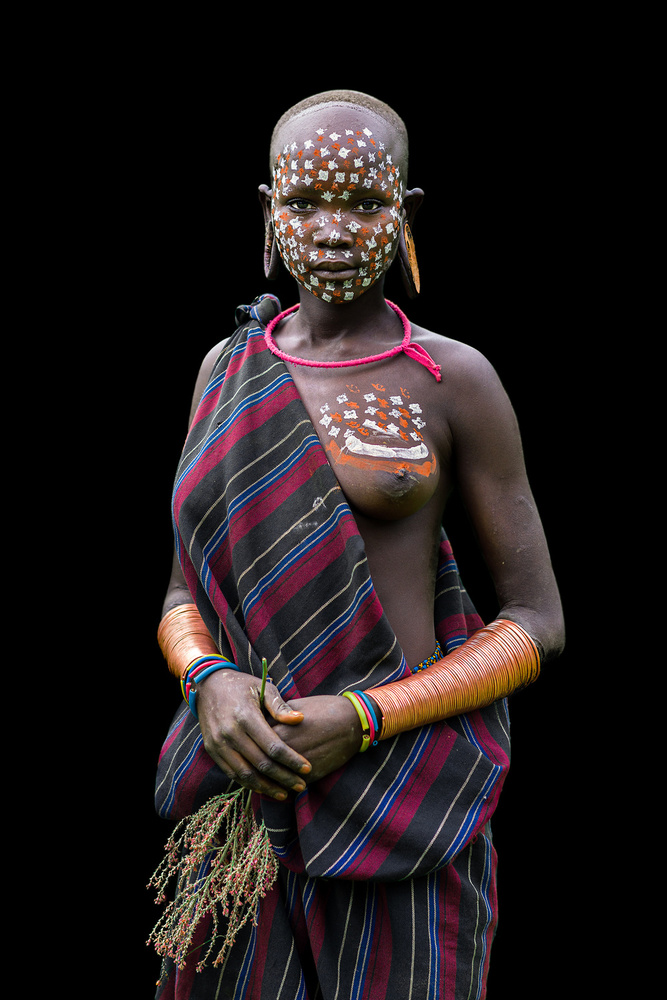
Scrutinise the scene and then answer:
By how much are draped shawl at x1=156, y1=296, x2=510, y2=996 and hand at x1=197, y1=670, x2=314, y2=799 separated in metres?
0.07

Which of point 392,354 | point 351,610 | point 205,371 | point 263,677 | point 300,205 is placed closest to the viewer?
point 263,677

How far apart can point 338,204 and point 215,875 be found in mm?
1852

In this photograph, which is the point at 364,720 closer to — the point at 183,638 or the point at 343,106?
the point at 183,638

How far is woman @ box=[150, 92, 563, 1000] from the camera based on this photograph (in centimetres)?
292

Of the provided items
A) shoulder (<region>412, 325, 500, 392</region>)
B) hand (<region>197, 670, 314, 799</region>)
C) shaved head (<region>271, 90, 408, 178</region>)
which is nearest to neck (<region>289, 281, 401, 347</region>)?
shoulder (<region>412, 325, 500, 392</region>)

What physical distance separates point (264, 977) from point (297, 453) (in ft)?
4.74

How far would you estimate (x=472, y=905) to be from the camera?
10.0ft

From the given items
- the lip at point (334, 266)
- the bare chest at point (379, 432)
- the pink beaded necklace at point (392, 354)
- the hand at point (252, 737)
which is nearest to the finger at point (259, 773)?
the hand at point (252, 737)

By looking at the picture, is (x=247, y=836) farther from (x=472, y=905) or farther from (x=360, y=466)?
(x=360, y=466)

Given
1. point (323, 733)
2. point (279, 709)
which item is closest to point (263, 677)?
point (279, 709)

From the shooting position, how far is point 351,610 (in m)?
2.95

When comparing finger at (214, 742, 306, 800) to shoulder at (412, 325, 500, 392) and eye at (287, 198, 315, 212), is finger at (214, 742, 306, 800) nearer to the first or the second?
shoulder at (412, 325, 500, 392)

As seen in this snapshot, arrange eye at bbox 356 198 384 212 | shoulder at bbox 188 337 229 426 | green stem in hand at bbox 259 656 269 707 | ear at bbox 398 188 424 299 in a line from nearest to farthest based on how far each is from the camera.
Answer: green stem in hand at bbox 259 656 269 707 → eye at bbox 356 198 384 212 → ear at bbox 398 188 424 299 → shoulder at bbox 188 337 229 426

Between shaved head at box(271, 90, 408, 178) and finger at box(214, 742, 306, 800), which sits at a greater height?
shaved head at box(271, 90, 408, 178)
